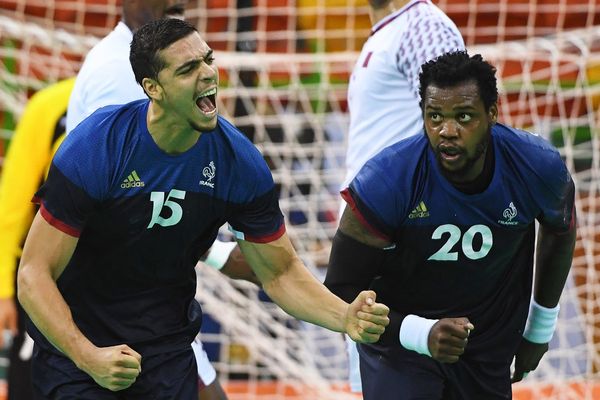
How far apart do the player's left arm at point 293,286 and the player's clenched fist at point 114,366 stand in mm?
587

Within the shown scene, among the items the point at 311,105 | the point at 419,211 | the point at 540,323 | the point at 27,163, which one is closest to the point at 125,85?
the point at 27,163

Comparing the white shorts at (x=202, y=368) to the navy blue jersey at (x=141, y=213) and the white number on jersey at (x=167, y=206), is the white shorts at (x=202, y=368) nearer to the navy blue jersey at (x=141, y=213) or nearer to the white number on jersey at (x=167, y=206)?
the navy blue jersey at (x=141, y=213)

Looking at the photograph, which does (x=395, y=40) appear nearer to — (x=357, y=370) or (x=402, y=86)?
(x=402, y=86)

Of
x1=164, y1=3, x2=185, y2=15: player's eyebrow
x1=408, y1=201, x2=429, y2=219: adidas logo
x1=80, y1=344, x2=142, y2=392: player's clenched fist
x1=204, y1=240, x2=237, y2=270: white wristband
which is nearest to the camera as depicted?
x1=80, y1=344, x2=142, y2=392: player's clenched fist

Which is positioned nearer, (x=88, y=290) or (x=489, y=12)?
(x=88, y=290)

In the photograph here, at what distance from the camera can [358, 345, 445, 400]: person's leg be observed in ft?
13.6

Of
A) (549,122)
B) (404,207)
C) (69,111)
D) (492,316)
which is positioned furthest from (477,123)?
(549,122)

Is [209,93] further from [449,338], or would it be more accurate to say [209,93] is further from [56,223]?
[449,338]

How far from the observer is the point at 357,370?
4895 millimetres

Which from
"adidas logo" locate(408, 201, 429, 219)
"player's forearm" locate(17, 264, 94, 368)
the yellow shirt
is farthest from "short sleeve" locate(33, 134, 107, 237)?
the yellow shirt

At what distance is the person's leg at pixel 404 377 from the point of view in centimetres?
416

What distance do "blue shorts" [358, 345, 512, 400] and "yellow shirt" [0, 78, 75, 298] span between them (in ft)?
5.31

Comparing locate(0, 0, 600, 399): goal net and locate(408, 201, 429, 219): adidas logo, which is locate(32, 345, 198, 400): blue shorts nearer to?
locate(408, 201, 429, 219): adidas logo

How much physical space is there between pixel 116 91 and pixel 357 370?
132 cm
